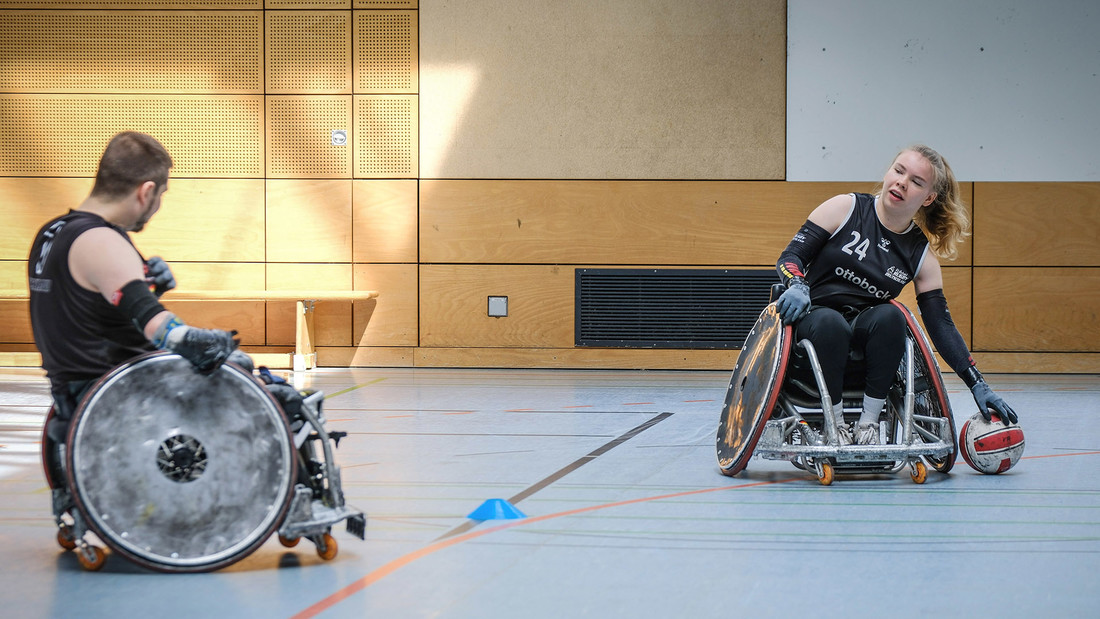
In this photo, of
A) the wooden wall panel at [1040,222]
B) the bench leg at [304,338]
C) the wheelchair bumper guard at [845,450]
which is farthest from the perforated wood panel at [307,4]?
the wheelchair bumper guard at [845,450]

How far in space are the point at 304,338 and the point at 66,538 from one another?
588 centimetres

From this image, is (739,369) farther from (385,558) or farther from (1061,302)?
(1061,302)

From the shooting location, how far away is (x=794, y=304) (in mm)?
3385

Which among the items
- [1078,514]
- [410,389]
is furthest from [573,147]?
[1078,514]

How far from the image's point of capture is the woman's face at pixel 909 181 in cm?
355

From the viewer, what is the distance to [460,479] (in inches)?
140

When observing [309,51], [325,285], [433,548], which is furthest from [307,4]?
[433,548]

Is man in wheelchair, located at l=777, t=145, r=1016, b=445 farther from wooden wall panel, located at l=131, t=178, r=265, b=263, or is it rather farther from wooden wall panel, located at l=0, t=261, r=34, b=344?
wooden wall panel, located at l=0, t=261, r=34, b=344

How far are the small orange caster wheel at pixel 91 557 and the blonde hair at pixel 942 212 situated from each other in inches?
109

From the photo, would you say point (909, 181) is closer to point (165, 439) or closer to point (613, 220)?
point (165, 439)

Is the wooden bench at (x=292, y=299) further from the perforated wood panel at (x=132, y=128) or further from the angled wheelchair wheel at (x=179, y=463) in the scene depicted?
the angled wheelchair wheel at (x=179, y=463)

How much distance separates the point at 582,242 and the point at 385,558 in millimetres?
6178

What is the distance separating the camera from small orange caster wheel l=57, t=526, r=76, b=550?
241cm

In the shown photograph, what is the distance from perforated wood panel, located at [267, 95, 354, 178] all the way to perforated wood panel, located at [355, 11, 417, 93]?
26cm
